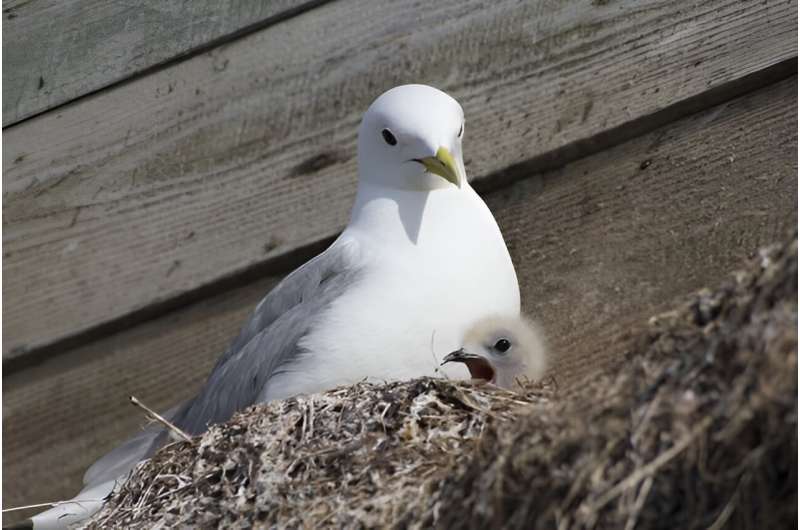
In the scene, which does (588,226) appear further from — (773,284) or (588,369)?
(773,284)

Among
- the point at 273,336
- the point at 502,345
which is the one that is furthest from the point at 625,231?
the point at 273,336

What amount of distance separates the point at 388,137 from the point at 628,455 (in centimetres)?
139

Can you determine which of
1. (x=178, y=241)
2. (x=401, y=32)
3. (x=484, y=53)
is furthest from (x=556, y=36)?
(x=178, y=241)

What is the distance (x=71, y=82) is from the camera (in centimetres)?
347

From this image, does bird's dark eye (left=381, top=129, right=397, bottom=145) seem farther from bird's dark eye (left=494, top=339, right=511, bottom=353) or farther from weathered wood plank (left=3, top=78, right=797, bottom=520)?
bird's dark eye (left=494, top=339, right=511, bottom=353)

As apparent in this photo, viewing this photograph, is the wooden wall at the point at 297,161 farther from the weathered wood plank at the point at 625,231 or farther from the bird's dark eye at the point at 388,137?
the bird's dark eye at the point at 388,137

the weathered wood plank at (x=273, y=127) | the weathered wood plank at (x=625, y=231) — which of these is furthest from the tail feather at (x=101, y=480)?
the weathered wood plank at (x=273, y=127)

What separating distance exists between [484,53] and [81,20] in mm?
1059

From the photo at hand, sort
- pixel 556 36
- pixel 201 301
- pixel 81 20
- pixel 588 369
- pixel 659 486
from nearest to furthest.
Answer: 1. pixel 659 486
2. pixel 588 369
3. pixel 556 36
4. pixel 201 301
5. pixel 81 20

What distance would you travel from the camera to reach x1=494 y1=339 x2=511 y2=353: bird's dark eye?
2.70 metres

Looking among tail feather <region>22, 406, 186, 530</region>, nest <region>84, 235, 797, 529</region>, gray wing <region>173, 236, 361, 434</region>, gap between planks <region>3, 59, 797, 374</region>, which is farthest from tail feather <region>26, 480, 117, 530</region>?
nest <region>84, 235, 797, 529</region>

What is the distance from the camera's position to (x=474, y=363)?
2672 mm

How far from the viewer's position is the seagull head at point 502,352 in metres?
2.66

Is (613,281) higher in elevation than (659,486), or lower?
lower
